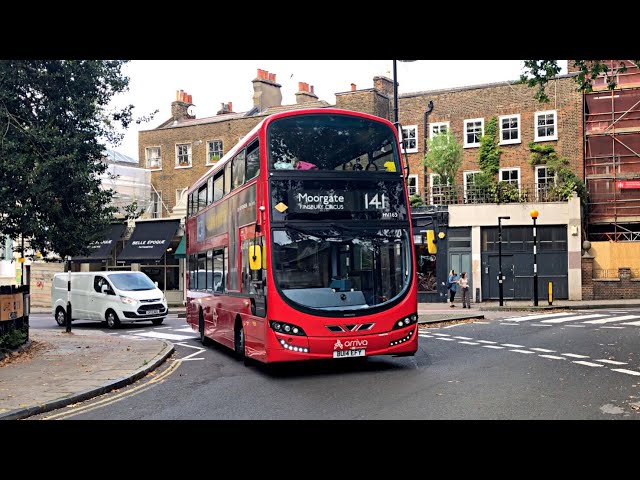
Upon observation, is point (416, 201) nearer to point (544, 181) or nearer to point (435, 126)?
point (435, 126)

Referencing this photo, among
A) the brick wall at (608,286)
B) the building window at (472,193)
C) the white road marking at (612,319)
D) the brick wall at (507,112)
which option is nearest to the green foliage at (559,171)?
the brick wall at (507,112)

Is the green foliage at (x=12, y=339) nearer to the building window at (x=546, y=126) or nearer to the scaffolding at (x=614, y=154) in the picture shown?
the building window at (x=546, y=126)

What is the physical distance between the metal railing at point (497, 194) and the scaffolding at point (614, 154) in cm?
274

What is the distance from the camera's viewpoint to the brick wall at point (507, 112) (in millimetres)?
37375

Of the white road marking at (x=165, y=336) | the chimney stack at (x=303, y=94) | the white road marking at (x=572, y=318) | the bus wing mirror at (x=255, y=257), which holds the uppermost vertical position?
the chimney stack at (x=303, y=94)

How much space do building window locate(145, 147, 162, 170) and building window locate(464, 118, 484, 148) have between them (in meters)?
18.3

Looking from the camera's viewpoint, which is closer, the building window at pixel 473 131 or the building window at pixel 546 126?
the building window at pixel 546 126

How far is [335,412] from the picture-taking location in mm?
9203

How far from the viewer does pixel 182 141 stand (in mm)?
45469
